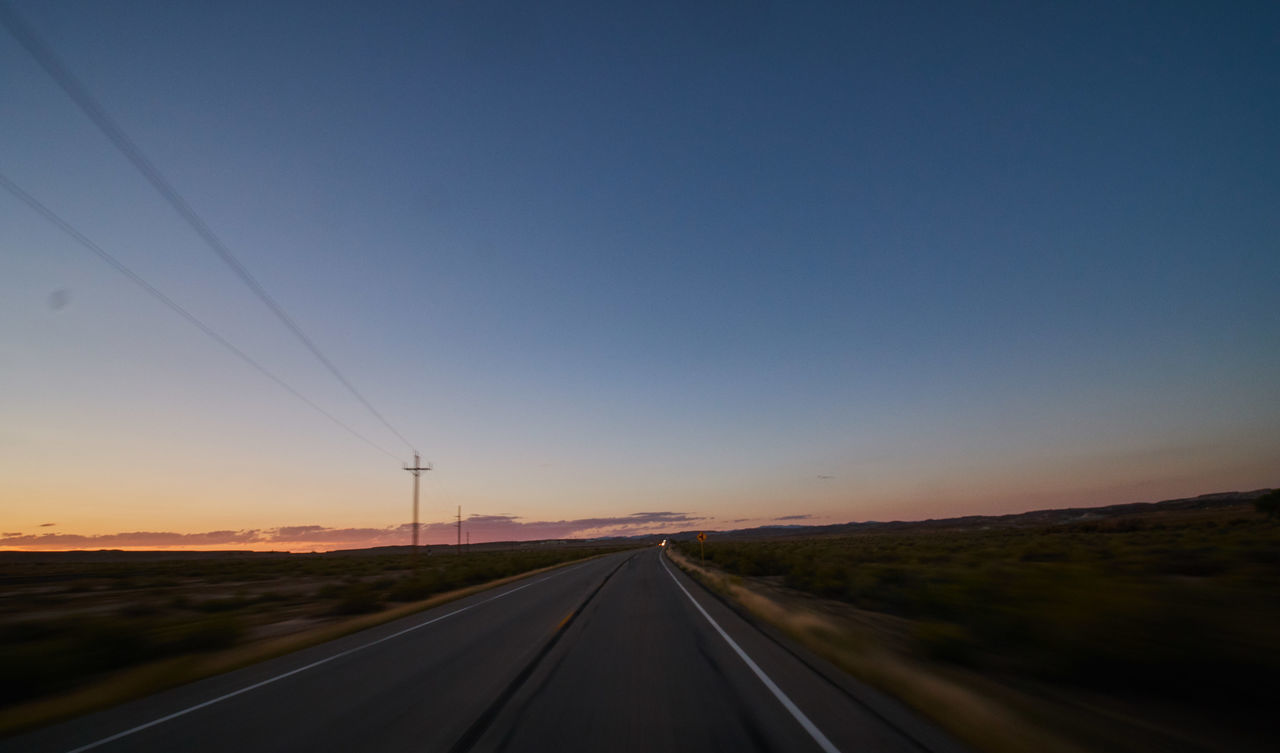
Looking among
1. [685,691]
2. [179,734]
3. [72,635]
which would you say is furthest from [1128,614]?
[72,635]

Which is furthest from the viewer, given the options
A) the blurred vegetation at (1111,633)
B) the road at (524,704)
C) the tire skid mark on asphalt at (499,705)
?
the blurred vegetation at (1111,633)

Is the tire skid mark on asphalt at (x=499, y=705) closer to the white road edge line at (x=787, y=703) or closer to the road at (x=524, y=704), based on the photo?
the road at (x=524, y=704)

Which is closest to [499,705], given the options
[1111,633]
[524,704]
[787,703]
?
[524,704]

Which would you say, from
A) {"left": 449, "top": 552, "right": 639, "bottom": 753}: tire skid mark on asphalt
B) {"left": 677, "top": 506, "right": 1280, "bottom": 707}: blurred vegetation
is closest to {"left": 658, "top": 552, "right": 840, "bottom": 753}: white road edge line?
{"left": 449, "top": 552, "right": 639, "bottom": 753}: tire skid mark on asphalt

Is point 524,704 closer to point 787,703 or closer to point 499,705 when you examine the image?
point 499,705

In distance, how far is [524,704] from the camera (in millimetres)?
6863

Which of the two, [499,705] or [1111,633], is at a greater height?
[1111,633]

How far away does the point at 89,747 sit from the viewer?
5941mm

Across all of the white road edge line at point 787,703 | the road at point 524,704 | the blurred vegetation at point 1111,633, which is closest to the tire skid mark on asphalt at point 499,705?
the road at point 524,704

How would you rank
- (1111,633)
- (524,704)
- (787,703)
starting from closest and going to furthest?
(787,703)
(524,704)
(1111,633)

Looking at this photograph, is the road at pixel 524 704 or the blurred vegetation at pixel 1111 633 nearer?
the road at pixel 524 704

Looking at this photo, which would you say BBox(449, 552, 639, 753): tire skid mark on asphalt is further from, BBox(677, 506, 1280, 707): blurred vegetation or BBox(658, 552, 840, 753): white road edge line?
BBox(677, 506, 1280, 707): blurred vegetation

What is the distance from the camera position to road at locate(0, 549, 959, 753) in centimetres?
567

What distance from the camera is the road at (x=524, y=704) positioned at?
5.67 metres
